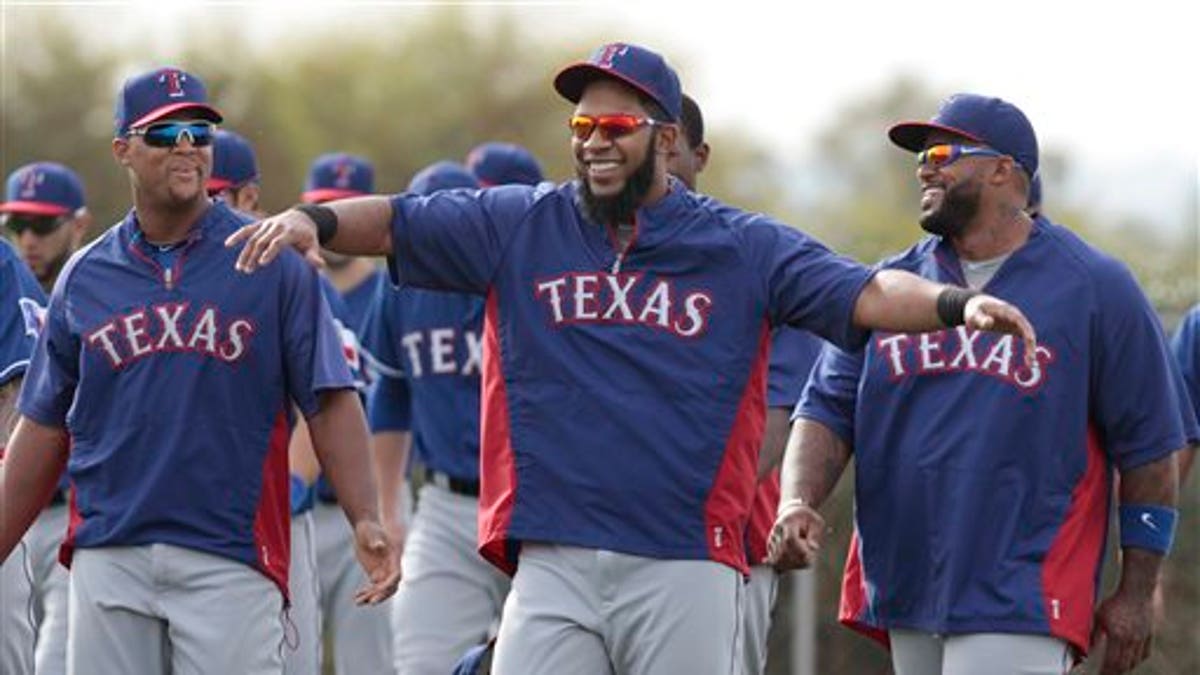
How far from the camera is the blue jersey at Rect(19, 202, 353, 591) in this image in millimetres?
8719

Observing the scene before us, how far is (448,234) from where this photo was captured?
8211 mm

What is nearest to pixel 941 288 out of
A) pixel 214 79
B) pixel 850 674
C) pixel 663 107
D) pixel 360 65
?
pixel 663 107

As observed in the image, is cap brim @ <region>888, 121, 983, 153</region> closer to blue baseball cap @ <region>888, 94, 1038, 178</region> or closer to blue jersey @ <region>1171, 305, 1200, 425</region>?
blue baseball cap @ <region>888, 94, 1038, 178</region>

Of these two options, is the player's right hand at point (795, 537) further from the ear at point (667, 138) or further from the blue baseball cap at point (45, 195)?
the blue baseball cap at point (45, 195)

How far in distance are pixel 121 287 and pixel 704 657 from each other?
89.4 inches

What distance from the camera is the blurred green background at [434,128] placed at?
49.7ft

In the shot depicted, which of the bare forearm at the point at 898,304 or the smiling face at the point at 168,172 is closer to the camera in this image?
the bare forearm at the point at 898,304

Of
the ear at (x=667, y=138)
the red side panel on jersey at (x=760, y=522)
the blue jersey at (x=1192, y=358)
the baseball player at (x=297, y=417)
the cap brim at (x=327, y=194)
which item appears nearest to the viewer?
the ear at (x=667, y=138)

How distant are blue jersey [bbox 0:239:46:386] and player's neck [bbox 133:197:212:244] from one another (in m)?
1.16

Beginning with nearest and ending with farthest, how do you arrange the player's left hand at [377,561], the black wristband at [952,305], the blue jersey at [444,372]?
1. the black wristband at [952,305]
2. the player's left hand at [377,561]
3. the blue jersey at [444,372]

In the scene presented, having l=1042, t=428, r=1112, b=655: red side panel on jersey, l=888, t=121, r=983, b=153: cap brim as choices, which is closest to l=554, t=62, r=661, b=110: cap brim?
l=888, t=121, r=983, b=153: cap brim

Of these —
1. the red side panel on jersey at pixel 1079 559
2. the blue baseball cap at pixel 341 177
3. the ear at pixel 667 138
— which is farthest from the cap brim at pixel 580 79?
the blue baseball cap at pixel 341 177

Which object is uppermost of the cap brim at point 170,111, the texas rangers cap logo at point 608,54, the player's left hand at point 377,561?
the texas rangers cap logo at point 608,54

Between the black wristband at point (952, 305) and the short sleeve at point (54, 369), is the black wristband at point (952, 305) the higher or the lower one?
the higher one
